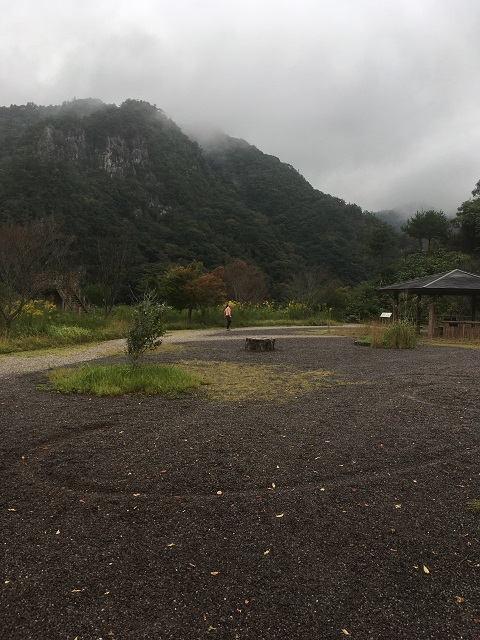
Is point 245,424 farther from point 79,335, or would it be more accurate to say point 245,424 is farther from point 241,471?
point 79,335

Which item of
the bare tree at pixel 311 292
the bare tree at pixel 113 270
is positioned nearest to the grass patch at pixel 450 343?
the bare tree at pixel 311 292

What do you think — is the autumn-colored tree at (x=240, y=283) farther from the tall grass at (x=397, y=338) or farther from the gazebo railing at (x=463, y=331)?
the tall grass at (x=397, y=338)

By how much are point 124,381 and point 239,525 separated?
4106 millimetres

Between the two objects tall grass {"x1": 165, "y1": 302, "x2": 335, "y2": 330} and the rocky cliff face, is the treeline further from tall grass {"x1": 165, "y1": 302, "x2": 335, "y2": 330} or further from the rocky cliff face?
tall grass {"x1": 165, "y1": 302, "x2": 335, "y2": 330}

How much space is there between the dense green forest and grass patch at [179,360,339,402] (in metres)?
15.1

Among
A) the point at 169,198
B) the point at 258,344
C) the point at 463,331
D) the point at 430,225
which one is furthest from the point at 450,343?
the point at 169,198

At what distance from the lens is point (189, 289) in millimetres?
20953

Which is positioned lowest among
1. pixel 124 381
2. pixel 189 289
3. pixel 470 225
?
pixel 124 381

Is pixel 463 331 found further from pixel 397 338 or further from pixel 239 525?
pixel 239 525

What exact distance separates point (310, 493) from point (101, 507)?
1.39 metres

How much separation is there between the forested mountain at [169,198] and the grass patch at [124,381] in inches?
1065

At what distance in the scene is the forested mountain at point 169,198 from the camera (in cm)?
3972

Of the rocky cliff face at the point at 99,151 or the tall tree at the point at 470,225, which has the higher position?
the rocky cliff face at the point at 99,151

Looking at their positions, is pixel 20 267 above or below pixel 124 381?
above
